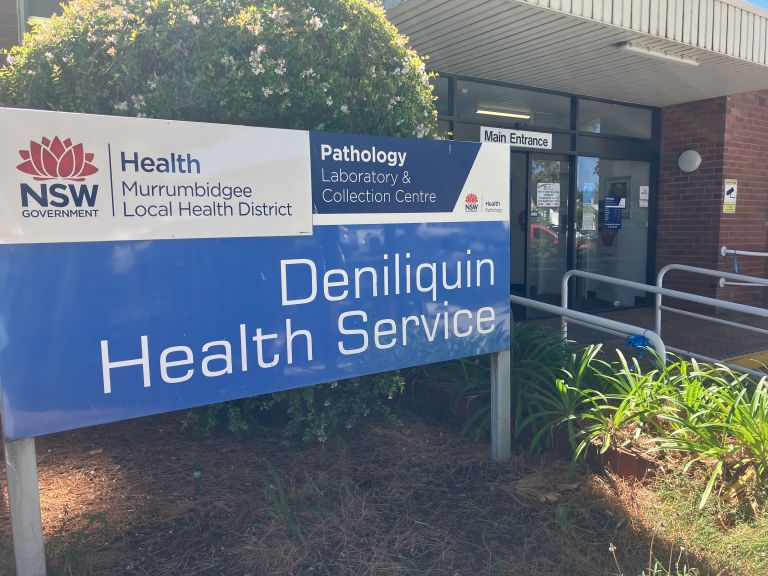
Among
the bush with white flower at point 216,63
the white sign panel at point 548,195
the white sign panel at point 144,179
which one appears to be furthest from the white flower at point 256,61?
the white sign panel at point 548,195

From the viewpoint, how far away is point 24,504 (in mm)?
Answer: 2318

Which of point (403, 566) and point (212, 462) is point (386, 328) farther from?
point (212, 462)

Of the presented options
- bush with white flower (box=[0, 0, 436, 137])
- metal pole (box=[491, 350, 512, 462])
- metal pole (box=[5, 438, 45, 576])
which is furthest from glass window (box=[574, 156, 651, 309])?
metal pole (box=[5, 438, 45, 576])

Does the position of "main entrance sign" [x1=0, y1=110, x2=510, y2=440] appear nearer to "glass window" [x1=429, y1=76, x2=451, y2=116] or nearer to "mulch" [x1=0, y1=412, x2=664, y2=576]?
"mulch" [x1=0, y1=412, x2=664, y2=576]

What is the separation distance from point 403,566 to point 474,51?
503cm

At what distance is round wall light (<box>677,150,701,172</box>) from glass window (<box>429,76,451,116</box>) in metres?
3.88

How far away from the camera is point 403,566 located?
110 inches

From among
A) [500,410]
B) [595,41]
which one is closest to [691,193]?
[595,41]

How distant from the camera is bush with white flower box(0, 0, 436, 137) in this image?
10.5ft

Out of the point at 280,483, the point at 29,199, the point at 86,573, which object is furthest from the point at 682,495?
the point at 29,199

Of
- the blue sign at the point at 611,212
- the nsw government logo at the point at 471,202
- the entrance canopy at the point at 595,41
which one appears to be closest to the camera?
the nsw government logo at the point at 471,202

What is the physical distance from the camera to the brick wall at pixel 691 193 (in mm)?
8567

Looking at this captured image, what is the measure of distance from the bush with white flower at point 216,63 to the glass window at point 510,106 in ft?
13.0

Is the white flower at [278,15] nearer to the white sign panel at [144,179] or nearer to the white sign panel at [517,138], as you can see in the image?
the white sign panel at [144,179]
